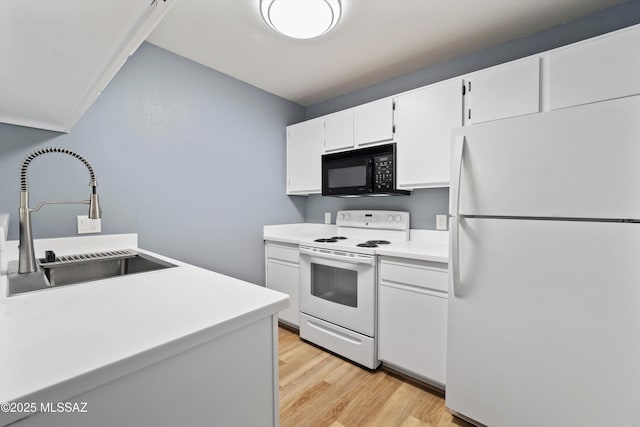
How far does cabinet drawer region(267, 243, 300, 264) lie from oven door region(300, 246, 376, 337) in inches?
6.1

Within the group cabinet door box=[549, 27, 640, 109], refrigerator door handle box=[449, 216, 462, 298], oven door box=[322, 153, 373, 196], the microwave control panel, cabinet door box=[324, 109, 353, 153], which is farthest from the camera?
cabinet door box=[324, 109, 353, 153]

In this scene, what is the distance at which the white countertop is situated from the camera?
5.60 feet

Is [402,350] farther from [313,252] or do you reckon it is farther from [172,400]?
[172,400]

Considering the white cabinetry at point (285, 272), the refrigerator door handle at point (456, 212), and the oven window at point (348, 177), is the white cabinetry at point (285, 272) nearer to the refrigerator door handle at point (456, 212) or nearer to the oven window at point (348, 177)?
the oven window at point (348, 177)

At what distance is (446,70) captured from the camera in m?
2.20

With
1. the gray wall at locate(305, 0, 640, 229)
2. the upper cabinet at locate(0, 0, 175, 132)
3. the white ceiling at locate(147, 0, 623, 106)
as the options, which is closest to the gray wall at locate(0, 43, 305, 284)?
the white ceiling at locate(147, 0, 623, 106)

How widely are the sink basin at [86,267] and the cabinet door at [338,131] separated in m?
1.75

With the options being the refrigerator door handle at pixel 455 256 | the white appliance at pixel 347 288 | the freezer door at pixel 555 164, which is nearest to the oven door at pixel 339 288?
the white appliance at pixel 347 288

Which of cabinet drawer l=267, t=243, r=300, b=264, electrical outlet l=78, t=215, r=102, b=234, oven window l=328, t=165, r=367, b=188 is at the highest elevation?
oven window l=328, t=165, r=367, b=188

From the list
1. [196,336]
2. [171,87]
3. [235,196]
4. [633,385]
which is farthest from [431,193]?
[171,87]

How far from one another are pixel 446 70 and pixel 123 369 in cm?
264

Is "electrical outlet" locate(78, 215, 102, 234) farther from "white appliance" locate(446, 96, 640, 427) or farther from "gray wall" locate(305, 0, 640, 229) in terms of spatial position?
"white appliance" locate(446, 96, 640, 427)

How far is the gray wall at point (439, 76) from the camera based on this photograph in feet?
5.31

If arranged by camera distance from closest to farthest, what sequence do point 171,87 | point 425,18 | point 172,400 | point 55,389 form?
point 55,389
point 172,400
point 425,18
point 171,87
